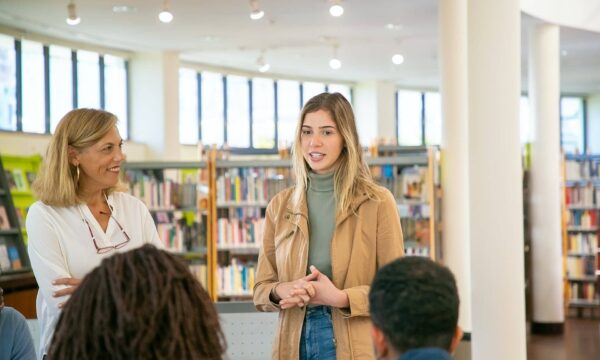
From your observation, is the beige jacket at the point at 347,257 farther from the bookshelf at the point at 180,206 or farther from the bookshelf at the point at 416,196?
the bookshelf at the point at 180,206

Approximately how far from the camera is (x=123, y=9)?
12.5 metres

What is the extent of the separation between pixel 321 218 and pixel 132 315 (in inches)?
55.6

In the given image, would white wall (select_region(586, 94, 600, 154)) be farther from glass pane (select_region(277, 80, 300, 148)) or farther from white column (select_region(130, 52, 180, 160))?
Answer: white column (select_region(130, 52, 180, 160))

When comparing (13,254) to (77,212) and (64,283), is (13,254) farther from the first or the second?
(64,283)

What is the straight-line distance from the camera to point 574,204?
593 inches

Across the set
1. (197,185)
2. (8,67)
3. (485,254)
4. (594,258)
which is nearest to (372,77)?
(594,258)

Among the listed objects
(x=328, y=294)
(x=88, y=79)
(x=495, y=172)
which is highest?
(x=88, y=79)

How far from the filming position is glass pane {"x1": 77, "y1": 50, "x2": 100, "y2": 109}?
1534 cm

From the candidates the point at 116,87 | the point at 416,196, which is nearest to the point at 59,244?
the point at 416,196

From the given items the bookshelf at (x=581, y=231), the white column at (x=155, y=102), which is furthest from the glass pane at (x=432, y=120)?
the white column at (x=155, y=102)

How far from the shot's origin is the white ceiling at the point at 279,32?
12.5m

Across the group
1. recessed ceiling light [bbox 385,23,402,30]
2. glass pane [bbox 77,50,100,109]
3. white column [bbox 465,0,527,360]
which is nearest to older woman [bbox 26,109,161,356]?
white column [bbox 465,0,527,360]

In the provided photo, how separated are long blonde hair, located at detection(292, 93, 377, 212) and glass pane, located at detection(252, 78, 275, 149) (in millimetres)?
16818

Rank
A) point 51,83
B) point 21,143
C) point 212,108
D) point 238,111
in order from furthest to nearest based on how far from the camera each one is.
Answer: point 238,111 < point 212,108 < point 51,83 < point 21,143
